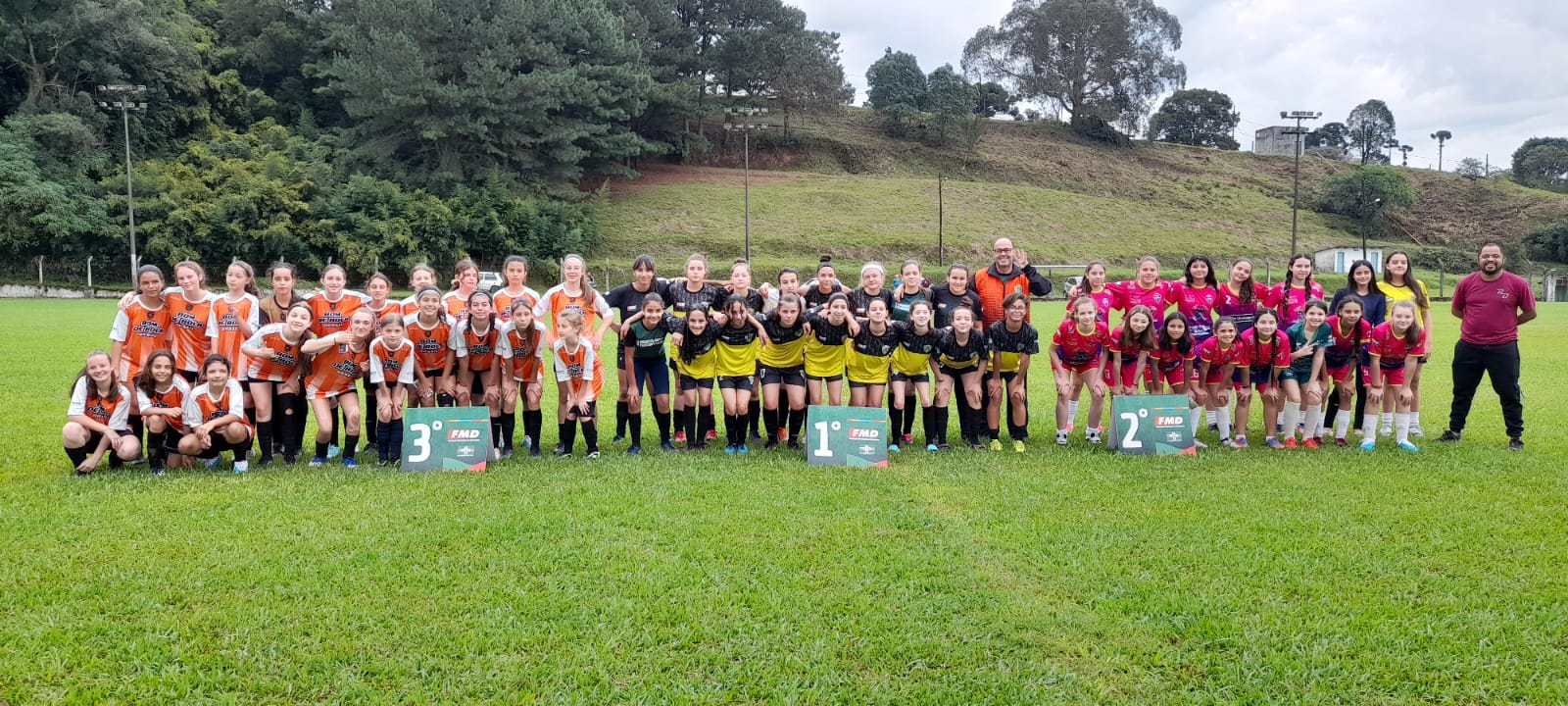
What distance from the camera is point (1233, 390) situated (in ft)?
26.9

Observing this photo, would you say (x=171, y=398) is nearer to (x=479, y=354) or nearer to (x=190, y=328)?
(x=190, y=328)

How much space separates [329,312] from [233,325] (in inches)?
28.5

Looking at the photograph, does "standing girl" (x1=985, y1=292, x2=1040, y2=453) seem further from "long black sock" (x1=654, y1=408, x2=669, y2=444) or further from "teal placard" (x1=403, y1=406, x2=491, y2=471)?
"teal placard" (x1=403, y1=406, x2=491, y2=471)

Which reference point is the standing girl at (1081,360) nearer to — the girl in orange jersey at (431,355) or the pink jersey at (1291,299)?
the pink jersey at (1291,299)

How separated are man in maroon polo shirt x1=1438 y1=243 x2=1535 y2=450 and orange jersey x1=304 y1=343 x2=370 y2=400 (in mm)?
9184

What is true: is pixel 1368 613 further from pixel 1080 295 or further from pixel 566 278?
pixel 566 278

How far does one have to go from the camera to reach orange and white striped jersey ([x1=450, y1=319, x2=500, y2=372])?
716cm

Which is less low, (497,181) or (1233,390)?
(497,181)

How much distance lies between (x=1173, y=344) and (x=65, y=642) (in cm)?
766

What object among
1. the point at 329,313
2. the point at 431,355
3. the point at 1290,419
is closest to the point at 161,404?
the point at 329,313

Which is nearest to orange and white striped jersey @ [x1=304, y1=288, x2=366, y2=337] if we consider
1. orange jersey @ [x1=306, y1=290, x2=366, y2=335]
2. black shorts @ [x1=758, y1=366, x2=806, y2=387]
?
orange jersey @ [x1=306, y1=290, x2=366, y2=335]

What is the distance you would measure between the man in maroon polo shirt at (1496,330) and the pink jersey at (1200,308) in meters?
1.98

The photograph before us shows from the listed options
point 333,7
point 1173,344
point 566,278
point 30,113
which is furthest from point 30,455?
point 333,7

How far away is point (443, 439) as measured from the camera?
22.1 ft
